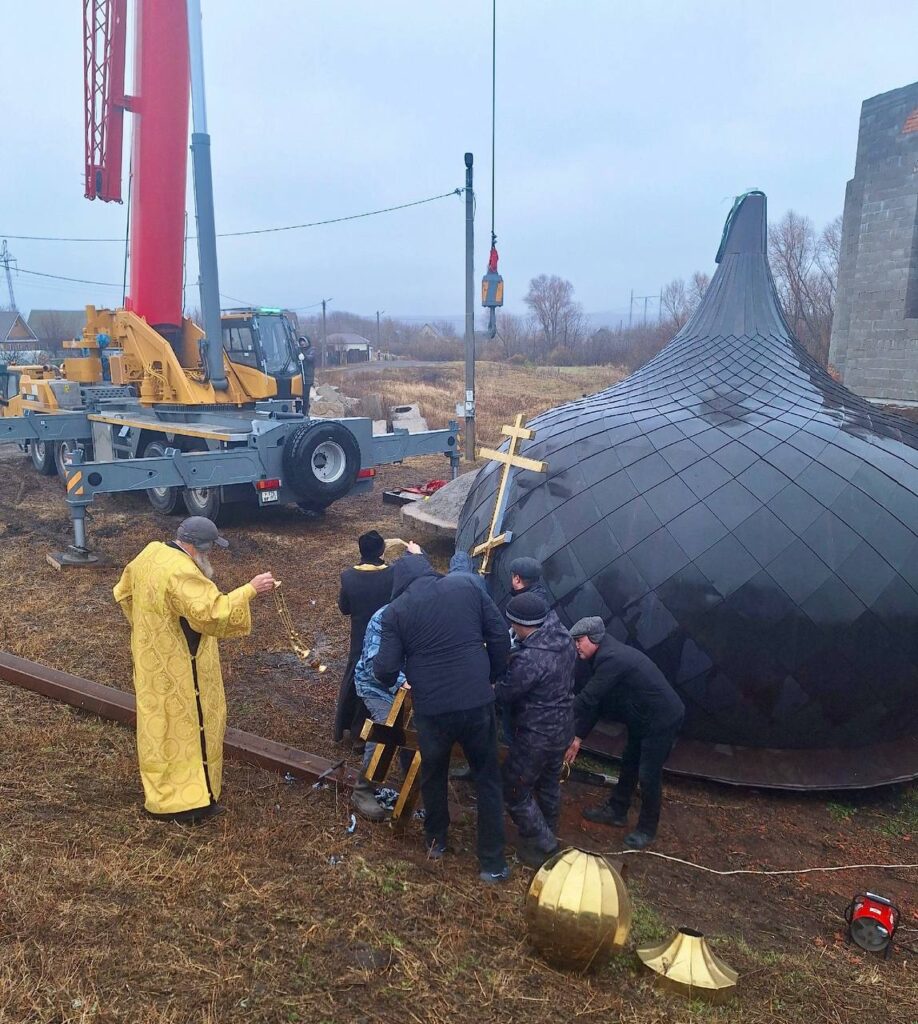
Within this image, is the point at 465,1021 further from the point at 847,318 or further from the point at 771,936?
the point at 847,318

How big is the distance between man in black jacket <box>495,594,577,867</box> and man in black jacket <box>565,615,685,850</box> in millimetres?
231

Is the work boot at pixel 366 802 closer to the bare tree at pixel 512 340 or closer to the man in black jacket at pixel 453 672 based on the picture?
the man in black jacket at pixel 453 672

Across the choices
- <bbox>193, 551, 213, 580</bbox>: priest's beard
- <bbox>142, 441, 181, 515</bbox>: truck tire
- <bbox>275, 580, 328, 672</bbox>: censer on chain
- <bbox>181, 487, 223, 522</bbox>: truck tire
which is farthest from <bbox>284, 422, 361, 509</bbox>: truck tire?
<bbox>193, 551, 213, 580</bbox>: priest's beard

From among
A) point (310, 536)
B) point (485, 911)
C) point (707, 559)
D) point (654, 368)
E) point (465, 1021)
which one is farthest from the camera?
point (310, 536)

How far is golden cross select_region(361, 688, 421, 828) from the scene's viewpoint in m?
4.15

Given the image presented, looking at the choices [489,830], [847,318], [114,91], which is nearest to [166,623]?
[489,830]

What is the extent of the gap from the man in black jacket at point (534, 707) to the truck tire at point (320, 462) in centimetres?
659

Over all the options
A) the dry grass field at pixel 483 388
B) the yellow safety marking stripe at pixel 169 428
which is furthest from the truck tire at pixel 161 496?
the dry grass field at pixel 483 388

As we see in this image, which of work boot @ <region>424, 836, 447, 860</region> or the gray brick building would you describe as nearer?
work boot @ <region>424, 836, 447, 860</region>

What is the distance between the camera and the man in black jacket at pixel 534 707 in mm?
3906

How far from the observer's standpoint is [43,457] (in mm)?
14625

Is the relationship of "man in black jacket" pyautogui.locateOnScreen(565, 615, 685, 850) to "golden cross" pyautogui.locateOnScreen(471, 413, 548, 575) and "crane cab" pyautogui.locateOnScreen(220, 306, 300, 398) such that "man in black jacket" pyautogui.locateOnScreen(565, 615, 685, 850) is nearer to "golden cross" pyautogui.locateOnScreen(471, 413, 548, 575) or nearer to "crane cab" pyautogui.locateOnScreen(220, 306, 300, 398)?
"golden cross" pyautogui.locateOnScreen(471, 413, 548, 575)

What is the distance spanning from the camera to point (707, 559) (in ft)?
15.3

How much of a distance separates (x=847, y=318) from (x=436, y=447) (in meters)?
13.2
